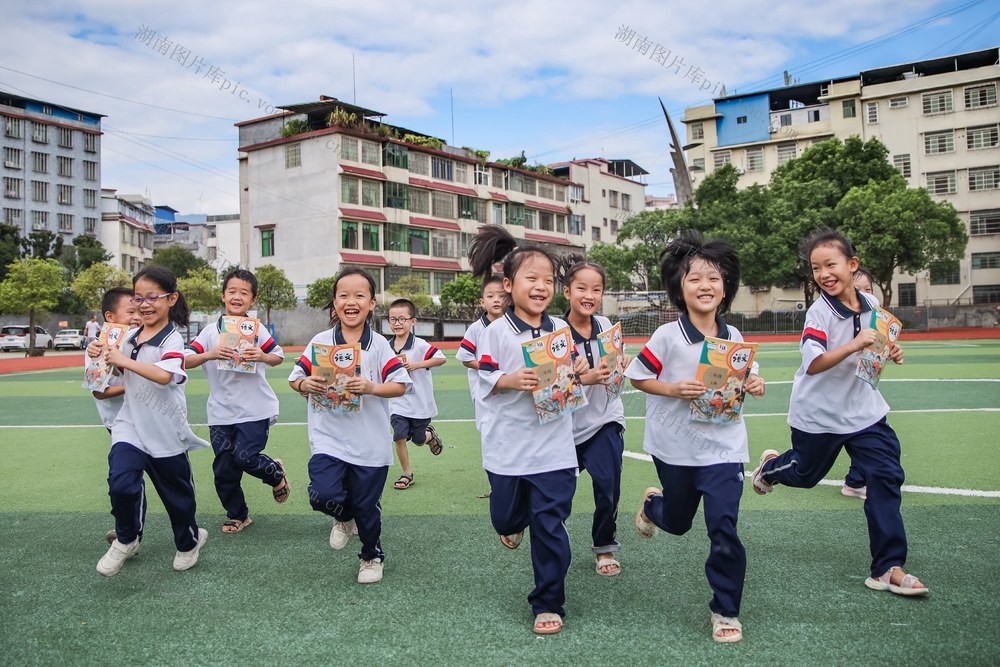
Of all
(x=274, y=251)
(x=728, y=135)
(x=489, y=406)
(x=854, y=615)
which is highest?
(x=728, y=135)

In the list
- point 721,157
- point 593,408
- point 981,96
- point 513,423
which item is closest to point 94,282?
point 721,157

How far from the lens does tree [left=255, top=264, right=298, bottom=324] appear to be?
36844 millimetres

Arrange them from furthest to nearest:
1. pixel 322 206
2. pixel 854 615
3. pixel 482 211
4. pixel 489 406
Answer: pixel 482 211 → pixel 322 206 → pixel 489 406 → pixel 854 615

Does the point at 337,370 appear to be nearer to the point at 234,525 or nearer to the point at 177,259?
the point at 234,525

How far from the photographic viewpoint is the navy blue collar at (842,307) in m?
4.16

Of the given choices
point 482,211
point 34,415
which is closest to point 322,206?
point 482,211

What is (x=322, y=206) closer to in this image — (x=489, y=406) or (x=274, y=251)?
(x=274, y=251)

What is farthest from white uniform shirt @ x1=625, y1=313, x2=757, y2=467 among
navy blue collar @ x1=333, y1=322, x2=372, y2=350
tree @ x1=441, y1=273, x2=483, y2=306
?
tree @ x1=441, y1=273, x2=483, y2=306

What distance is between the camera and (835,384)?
412 centimetres

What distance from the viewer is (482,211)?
49938 millimetres

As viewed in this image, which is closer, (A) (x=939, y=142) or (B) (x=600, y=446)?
(B) (x=600, y=446)

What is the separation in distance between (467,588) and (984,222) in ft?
161

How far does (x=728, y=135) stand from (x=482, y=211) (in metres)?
16.7

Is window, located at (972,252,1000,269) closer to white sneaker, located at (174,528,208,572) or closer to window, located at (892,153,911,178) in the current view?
window, located at (892,153,911,178)
